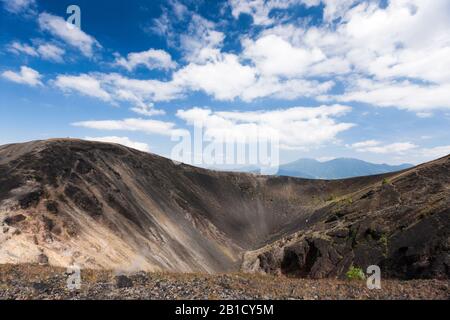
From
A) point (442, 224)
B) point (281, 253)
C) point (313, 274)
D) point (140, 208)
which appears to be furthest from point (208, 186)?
point (442, 224)

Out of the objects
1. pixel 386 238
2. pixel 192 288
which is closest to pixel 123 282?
pixel 192 288

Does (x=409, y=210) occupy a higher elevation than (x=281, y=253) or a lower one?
higher

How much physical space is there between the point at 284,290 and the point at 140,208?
1670 inches

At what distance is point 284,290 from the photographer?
1723 cm

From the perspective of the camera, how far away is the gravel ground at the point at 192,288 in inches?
637

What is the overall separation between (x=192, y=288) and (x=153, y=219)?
39879 millimetres

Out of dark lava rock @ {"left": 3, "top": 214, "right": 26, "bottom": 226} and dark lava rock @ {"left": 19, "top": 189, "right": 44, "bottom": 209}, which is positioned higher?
dark lava rock @ {"left": 19, "top": 189, "right": 44, "bottom": 209}

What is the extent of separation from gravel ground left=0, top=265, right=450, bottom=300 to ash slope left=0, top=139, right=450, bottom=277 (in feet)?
33.5

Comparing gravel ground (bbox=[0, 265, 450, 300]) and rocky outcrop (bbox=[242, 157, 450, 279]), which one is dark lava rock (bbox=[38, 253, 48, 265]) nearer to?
gravel ground (bbox=[0, 265, 450, 300])

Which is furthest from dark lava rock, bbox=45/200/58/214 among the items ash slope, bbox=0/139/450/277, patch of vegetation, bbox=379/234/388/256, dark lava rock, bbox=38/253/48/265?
patch of vegetation, bbox=379/234/388/256

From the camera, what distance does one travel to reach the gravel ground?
16172 millimetres

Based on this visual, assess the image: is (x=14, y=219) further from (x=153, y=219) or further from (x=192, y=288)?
(x=192, y=288)

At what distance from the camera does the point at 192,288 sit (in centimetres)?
1725

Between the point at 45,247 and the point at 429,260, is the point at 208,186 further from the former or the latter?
the point at 429,260
